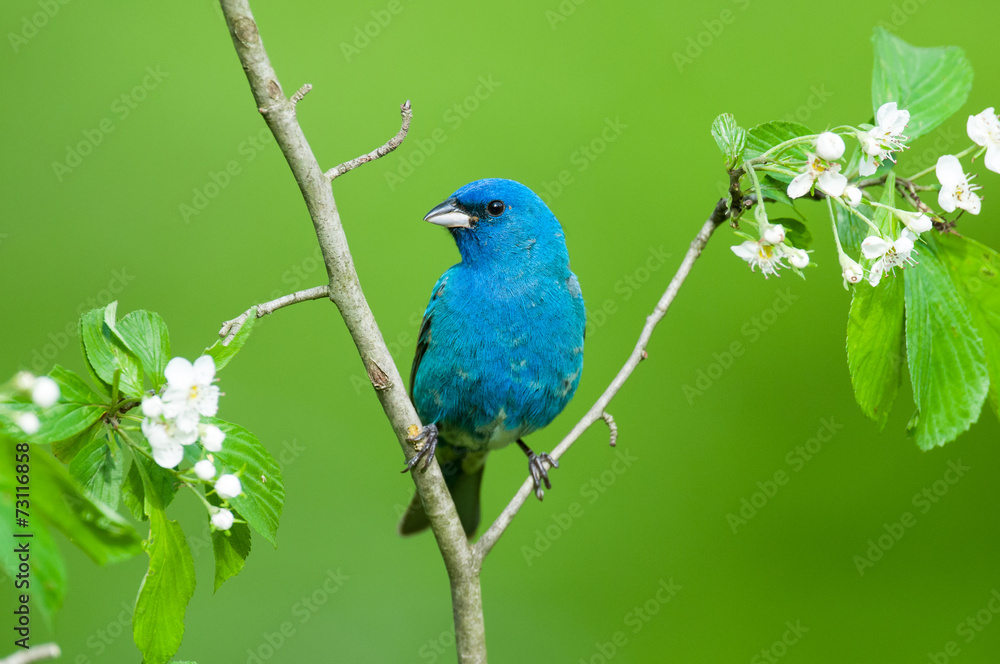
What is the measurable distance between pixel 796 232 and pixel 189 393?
63.0 inches

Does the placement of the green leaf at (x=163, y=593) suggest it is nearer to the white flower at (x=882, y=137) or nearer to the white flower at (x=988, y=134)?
the white flower at (x=882, y=137)

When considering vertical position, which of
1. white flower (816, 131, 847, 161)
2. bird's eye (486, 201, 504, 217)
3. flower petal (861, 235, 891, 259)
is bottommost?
bird's eye (486, 201, 504, 217)

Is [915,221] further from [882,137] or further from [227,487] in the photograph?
[227,487]

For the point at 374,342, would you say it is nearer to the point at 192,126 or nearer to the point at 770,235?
the point at 770,235

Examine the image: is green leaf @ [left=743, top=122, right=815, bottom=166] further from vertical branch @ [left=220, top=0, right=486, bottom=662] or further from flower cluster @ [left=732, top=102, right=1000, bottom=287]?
vertical branch @ [left=220, top=0, right=486, bottom=662]

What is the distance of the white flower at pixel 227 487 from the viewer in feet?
5.19

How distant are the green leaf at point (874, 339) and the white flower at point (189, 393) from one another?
4.64ft

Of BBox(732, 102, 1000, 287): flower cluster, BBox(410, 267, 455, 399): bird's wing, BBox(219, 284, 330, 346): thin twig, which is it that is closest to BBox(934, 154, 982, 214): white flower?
BBox(732, 102, 1000, 287): flower cluster

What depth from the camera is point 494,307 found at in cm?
325

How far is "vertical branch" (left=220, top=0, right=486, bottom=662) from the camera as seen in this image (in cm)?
184

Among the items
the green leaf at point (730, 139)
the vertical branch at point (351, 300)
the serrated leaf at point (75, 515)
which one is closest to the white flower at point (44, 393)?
the serrated leaf at point (75, 515)

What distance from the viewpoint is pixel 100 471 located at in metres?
1.59

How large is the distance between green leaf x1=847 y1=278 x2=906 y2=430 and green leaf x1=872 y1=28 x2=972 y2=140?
59cm

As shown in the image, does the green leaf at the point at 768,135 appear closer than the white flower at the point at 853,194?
No
